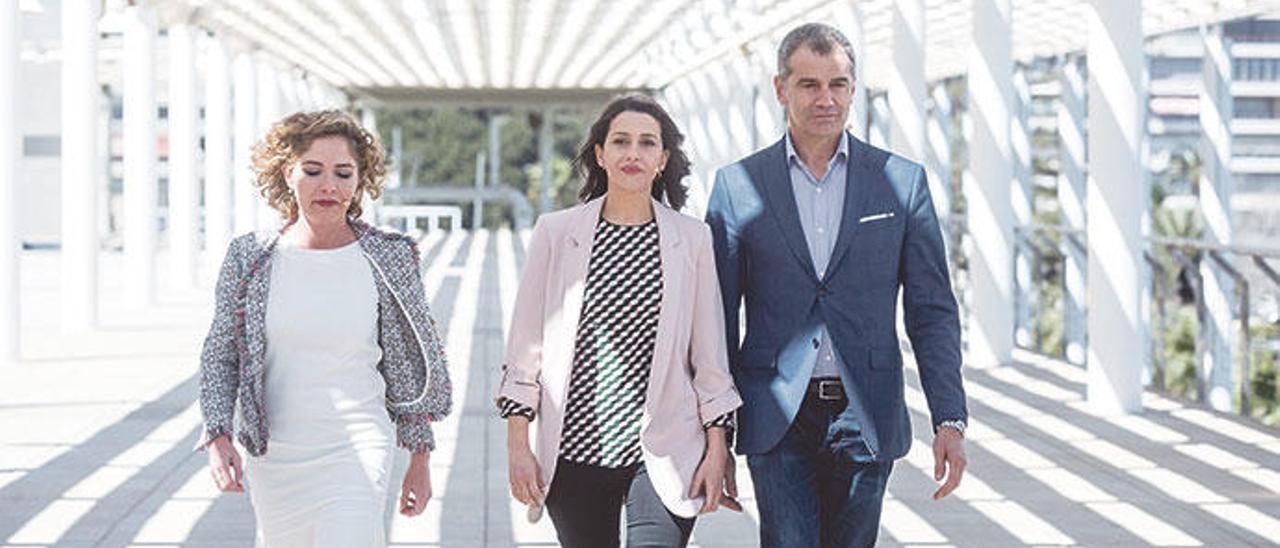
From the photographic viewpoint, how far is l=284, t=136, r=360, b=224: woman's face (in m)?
3.67

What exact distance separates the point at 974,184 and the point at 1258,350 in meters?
2.38

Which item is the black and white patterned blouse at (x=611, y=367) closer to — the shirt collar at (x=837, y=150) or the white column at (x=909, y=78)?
the shirt collar at (x=837, y=150)

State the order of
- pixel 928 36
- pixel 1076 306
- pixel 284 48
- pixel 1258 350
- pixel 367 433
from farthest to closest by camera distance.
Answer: pixel 284 48 < pixel 928 36 < pixel 1076 306 < pixel 1258 350 < pixel 367 433

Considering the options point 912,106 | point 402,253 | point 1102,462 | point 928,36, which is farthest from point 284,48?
point 402,253

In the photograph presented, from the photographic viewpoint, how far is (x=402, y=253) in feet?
12.2

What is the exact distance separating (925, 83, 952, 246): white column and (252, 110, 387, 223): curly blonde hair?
444 inches

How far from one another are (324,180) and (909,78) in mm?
9873

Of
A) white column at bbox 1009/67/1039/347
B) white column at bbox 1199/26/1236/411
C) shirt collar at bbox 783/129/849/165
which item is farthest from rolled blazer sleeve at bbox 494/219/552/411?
white column at bbox 1199/26/1236/411

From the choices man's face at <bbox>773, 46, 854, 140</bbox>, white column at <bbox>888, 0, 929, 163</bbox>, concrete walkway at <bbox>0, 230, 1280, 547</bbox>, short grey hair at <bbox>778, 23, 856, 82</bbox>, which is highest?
white column at <bbox>888, 0, 929, 163</bbox>

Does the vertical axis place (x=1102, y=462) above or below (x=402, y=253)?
below

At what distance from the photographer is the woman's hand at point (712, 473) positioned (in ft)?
11.8

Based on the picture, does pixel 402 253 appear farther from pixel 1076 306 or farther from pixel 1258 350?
pixel 1076 306

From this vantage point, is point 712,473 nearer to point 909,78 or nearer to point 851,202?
point 851,202

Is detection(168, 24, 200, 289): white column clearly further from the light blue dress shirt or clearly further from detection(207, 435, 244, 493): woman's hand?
the light blue dress shirt
